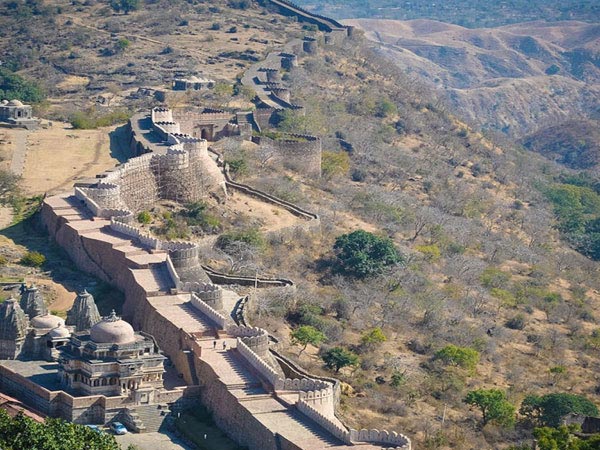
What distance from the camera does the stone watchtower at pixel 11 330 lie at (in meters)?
49.1

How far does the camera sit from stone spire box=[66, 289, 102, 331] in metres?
50.0

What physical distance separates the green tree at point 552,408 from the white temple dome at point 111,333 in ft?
58.3

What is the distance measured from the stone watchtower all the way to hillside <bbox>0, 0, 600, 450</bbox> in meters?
10.9

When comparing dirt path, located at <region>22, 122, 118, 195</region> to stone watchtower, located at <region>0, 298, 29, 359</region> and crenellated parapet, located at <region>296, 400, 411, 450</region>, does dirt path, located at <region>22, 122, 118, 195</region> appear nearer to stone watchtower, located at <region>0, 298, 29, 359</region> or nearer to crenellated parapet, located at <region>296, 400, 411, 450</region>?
stone watchtower, located at <region>0, 298, 29, 359</region>

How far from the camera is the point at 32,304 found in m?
51.2

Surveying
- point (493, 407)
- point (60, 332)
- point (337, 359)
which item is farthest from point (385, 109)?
point (60, 332)

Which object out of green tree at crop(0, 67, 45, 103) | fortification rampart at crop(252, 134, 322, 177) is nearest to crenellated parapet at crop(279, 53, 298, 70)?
green tree at crop(0, 67, 45, 103)

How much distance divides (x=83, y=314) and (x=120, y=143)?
33.6 meters

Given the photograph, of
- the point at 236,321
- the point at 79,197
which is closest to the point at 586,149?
the point at 79,197

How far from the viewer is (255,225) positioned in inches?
2842

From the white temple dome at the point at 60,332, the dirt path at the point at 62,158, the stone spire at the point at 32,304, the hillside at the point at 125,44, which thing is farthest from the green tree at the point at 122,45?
the white temple dome at the point at 60,332

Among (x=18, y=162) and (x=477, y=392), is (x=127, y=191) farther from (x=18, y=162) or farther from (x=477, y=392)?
(x=477, y=392)

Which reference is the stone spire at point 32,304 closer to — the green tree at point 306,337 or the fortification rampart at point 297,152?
the green tree at point 306,337

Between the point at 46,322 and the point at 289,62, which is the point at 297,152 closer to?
the point at 289,62
